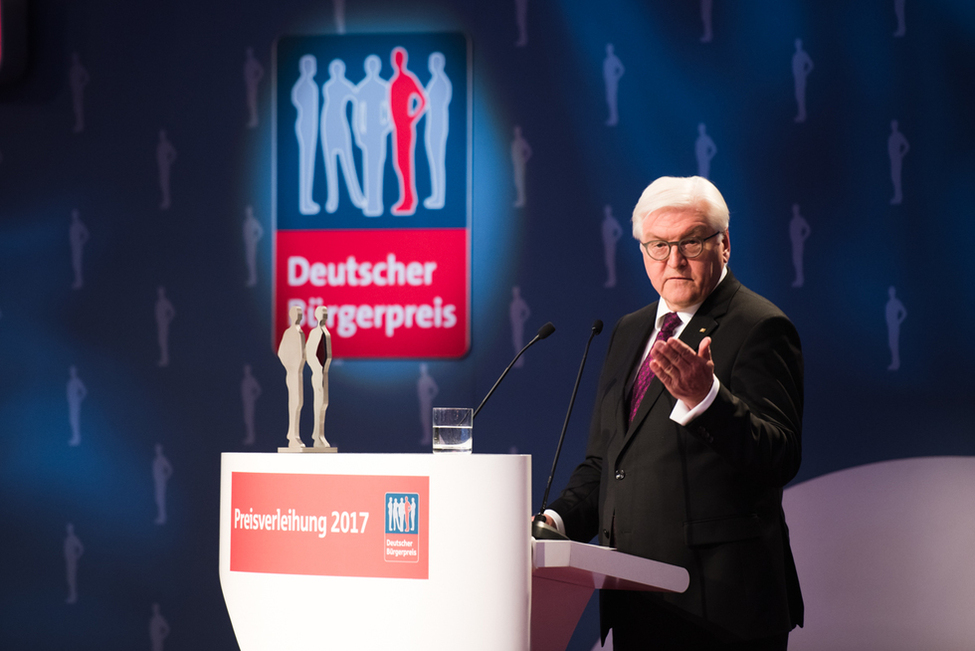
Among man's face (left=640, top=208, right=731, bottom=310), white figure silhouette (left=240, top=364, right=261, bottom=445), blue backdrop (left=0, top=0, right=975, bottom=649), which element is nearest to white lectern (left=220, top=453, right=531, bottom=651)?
man's face (left=640, top=208, right=731, bottom=310)

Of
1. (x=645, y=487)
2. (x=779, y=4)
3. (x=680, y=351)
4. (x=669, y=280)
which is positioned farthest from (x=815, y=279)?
(x=680, y=351)

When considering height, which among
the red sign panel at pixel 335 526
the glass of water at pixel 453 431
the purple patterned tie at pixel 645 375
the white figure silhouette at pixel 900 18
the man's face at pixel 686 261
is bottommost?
the red sign panel at pixel 335 526

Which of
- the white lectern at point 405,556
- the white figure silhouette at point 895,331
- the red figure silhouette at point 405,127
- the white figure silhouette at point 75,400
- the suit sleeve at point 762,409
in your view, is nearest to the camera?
the white lectern at point 405,556

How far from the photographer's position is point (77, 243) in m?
3.84

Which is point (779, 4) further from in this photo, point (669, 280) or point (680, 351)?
point (680, 351)

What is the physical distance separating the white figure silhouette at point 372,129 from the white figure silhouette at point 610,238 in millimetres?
954

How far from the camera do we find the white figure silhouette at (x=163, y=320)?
377 centimetres

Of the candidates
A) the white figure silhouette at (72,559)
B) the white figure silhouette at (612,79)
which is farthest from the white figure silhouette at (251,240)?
the white figure silhouette at (612,79)

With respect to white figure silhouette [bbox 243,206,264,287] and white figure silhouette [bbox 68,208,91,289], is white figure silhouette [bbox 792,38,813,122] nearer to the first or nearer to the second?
white figure silhouette [bbox 243,206,264,287]

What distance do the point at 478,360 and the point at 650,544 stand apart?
5.93ft

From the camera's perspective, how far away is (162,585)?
12.1 feet

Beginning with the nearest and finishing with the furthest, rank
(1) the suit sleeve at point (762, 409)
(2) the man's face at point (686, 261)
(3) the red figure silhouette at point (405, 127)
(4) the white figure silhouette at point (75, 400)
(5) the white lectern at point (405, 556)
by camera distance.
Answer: (5) the white lectern at point (405, 556), (1) the suit sleeve at point (762, 409), (2) the man's face at point (686, 261), (3) the red figure silhouette at point (405, 127), (4) the white figure silhouette at point (75, 400)

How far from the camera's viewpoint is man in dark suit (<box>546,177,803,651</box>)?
179 cm

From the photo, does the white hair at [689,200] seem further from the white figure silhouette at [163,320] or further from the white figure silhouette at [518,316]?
the white figure silhouette at [163,320]
